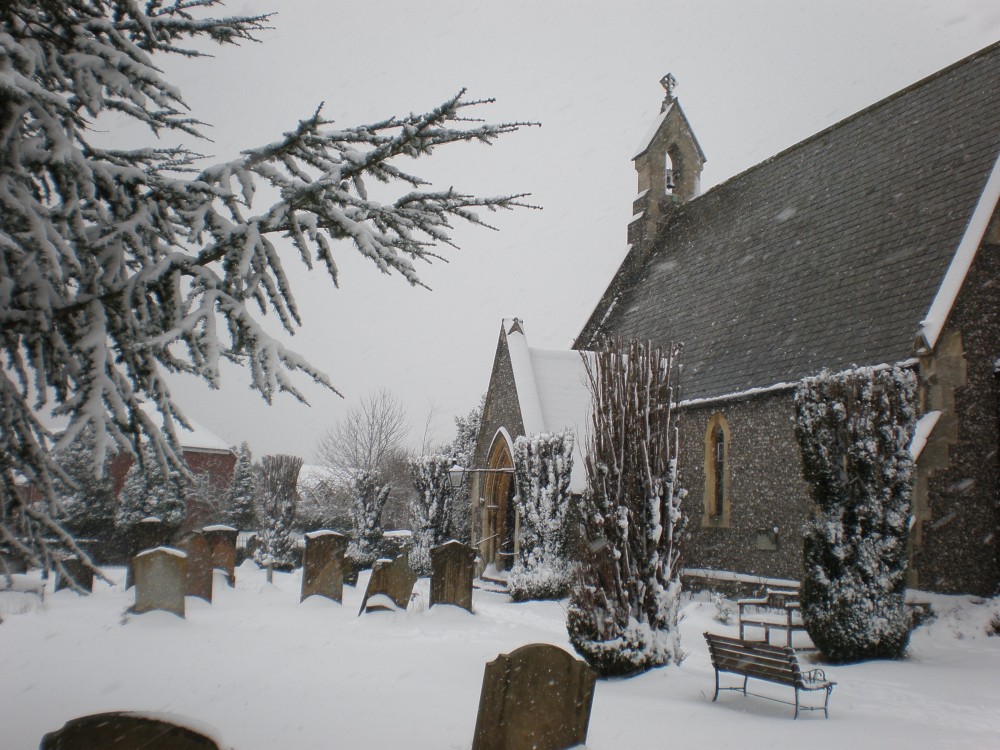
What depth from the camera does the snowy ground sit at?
5598 mm

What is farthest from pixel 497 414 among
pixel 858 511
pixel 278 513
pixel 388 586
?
pixel 858 511

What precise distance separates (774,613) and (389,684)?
24.2 ft

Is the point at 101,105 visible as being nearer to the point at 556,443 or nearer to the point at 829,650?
the point at 829,650

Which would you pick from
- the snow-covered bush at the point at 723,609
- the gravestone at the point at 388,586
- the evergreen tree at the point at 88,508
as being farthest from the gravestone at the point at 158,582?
the evergreen tree at the point at 88,508

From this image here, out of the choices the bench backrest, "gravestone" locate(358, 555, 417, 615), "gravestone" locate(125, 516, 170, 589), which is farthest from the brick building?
"gravestone" locate(125, 516, 170, 589)

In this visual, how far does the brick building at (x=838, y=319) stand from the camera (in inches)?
429

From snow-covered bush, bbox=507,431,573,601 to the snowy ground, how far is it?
3.01 metres

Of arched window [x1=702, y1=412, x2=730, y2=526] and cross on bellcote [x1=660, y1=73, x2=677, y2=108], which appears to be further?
cross on bellcote [x1=660, y1=73, x2=677, y2=108]

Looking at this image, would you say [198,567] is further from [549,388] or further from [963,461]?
[963,461]

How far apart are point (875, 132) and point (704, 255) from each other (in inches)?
185

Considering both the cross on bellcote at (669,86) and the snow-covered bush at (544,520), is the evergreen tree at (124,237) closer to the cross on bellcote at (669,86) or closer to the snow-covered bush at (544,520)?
the snow-covered bush at (544,520)

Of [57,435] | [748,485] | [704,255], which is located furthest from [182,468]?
[704,255]

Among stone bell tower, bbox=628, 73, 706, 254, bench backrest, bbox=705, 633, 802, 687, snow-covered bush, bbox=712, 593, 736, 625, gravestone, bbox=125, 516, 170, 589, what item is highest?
stone bell tower, bbox=628, 73, 706, 254

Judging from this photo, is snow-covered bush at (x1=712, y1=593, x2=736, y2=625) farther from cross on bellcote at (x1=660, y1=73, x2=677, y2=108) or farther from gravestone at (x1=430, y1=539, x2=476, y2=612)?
cross on bellcote at (x1=660, y1=73, x2=677, y2=108)
